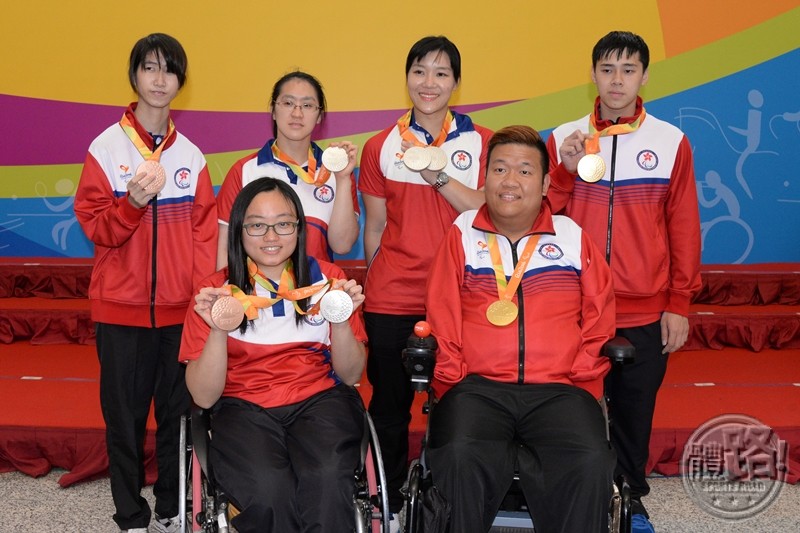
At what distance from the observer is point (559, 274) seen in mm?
2385

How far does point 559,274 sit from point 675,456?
1.38 m

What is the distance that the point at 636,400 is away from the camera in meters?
2.70

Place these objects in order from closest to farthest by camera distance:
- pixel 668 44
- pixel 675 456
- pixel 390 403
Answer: pixel 390 403 < pixel 675 456 < pixel 668 44

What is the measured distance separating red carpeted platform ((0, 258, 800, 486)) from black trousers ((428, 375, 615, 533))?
1154mm

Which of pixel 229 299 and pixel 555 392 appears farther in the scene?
pixel 555 392

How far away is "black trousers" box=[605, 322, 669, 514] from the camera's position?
269cm

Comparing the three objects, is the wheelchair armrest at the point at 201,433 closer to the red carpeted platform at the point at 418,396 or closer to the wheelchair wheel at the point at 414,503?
the wheelchair wheel at the point at 414,503

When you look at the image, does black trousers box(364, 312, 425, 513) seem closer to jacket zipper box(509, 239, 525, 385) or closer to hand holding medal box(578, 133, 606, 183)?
jacket zipper box(509, 239, 525, 385)

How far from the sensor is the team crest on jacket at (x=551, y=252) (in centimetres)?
240

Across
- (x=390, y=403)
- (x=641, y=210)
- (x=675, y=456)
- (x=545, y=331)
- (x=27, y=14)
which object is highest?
(x=27, y=14)

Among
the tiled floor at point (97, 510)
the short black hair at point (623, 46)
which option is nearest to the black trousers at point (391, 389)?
the tiled floor at point (97, 510)

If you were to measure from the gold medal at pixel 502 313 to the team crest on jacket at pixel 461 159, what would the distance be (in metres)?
0.61

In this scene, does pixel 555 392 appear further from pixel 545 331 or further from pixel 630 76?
pixel 630 76

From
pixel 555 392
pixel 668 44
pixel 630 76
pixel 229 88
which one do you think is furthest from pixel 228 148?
pixel 555 392
